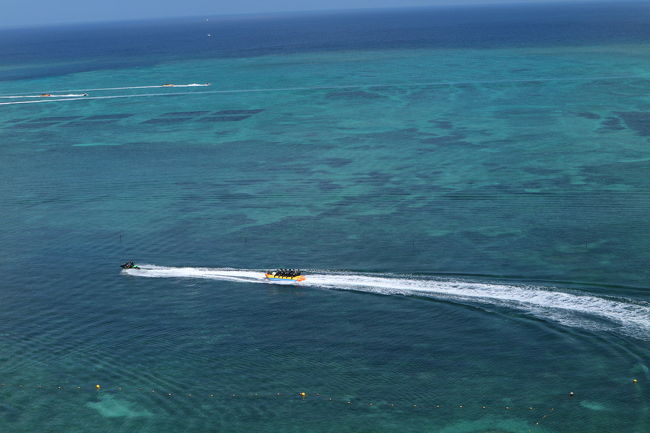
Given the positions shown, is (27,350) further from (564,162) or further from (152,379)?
(564,162)

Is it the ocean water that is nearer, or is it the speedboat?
the ocean water

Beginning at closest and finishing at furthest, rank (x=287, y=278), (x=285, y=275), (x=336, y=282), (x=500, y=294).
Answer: (x=500, y=294)
(x=336, y=282)
(x=287, y=278)
(x=285, y=275)

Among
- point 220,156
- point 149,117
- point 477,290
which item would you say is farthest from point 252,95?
point 477,290

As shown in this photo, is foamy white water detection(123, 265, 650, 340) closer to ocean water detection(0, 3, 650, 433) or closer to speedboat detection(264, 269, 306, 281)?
ocean water detection(0, 3, 650, 433)

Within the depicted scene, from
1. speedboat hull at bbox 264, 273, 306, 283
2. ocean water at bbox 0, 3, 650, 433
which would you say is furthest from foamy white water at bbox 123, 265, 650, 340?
speedboat hull at bbox 264, 273, 306, 283

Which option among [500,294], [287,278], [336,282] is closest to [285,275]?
[287,278]

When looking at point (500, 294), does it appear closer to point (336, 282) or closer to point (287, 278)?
point (336, 282)
